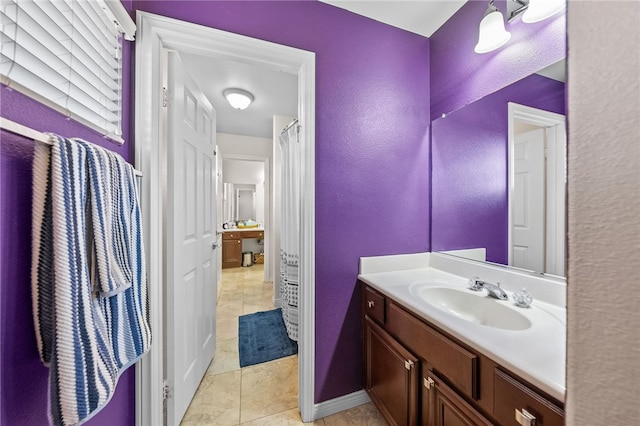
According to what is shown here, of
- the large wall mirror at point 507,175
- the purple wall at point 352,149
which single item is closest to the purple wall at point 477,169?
the large wall mirror at point 507,175

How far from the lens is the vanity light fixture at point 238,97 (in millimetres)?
2490

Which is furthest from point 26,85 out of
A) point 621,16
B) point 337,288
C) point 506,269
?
point 506,269

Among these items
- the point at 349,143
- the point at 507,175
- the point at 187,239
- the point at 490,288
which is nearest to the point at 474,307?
the point at 490,288

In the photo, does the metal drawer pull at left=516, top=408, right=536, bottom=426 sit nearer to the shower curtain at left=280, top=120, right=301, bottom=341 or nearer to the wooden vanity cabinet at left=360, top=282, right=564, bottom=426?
the wooden vanity cabinet at left=360, top=282, right=564, bottom=426

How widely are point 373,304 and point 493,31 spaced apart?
1516mm

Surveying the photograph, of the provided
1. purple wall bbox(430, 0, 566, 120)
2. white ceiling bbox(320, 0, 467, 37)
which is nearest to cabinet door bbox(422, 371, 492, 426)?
purple wall bbox(430, 0, 566, 120)

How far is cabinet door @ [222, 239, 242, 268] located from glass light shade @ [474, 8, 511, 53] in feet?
15.2

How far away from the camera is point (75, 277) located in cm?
57

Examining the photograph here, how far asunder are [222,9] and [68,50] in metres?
0.82

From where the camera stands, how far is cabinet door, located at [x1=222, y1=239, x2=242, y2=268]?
184 inches

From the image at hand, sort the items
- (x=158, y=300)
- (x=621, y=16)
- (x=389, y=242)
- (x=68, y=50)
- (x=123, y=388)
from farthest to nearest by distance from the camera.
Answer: (x=389, y=242)
(x=158, y=300)
(x=123, y=388)
(x=68, y=50)
(x=621, y=16)

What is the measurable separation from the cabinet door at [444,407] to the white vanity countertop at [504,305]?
0.73 feet

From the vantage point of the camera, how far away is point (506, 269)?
1205 mm

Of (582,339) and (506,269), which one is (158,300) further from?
(506,269)
